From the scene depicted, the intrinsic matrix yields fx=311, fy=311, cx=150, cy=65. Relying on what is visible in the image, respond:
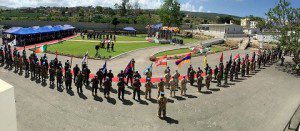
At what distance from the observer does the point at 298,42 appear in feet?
99.9

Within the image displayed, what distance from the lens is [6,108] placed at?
301 inches

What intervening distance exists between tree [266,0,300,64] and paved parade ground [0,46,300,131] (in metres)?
9.18

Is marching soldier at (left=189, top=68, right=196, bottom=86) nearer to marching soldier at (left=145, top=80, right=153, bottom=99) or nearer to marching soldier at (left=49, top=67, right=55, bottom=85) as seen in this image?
marching soldier at (left=145, top=80, right=153, bottom=99)

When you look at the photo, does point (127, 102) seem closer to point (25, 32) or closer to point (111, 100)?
point (111, 100)

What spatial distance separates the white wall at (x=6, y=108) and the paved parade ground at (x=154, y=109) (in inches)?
232

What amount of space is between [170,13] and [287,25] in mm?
43752

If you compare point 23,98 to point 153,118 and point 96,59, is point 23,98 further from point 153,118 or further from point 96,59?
point 96,59

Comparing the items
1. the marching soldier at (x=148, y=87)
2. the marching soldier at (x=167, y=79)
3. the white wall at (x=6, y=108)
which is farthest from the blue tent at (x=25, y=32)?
the white wall at (x=6, y=108)

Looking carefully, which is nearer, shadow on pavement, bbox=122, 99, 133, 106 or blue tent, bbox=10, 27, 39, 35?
shadow on pavement, bbox=122, 99, 133, 106

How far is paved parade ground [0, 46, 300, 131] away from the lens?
47.5 feet

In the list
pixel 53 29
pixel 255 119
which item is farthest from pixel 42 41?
pixel 255 119

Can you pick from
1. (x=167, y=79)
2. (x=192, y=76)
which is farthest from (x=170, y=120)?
(x=192, y=76)

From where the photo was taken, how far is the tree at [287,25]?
30.4 metres

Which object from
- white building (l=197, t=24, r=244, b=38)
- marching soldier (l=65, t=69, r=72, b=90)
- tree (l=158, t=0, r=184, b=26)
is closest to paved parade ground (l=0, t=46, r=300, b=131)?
marching soldier (l=65, t=69, r=72, b=90)
